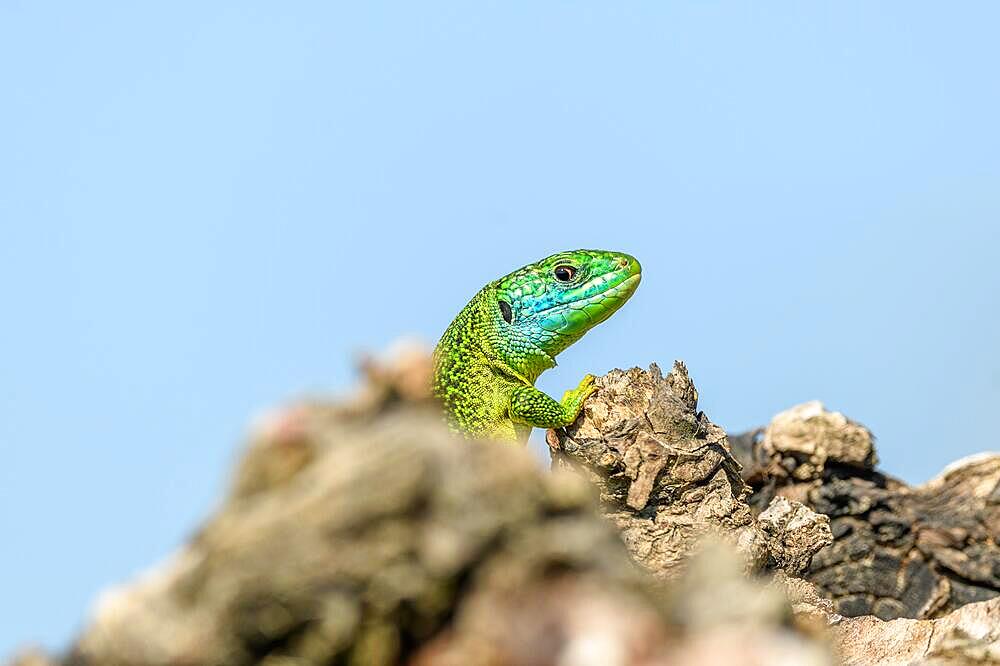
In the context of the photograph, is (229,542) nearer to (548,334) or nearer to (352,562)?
(352,562)

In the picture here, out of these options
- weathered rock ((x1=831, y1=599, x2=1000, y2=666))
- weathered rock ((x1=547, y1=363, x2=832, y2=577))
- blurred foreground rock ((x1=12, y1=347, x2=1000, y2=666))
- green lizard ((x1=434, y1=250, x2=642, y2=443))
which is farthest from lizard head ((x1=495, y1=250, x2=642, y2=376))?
blurred foreground rock ((x1=12, y1=347, x2=1000, y2=666))

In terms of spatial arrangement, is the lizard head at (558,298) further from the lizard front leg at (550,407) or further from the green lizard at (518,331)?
the lizard front leg at (550,407)

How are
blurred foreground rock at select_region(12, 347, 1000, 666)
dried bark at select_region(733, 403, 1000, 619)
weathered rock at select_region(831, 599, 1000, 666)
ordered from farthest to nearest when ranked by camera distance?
1. dried bark at select_region(733, 403, 1000, 619)
2. weathered rock at select_region(831, 599, 1000, 666)
3. blurred foreground rock at select_region(12, 347, 1000, 666)

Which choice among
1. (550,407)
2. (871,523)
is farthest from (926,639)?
(871,523)

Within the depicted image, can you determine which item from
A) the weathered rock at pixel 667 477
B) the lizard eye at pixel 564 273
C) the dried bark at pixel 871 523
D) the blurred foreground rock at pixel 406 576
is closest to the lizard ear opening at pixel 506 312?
the lizard eye at pixel 564 273

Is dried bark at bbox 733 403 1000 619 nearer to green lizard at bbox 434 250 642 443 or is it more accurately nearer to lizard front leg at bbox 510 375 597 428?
green lizard at bbox 434 250 642 443

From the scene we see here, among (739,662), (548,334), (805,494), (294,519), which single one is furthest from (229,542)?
(805,494)

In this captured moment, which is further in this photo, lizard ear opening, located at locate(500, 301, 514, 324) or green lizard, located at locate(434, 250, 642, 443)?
lizard ear opening, located at locate(500, 301, 514, 324)
